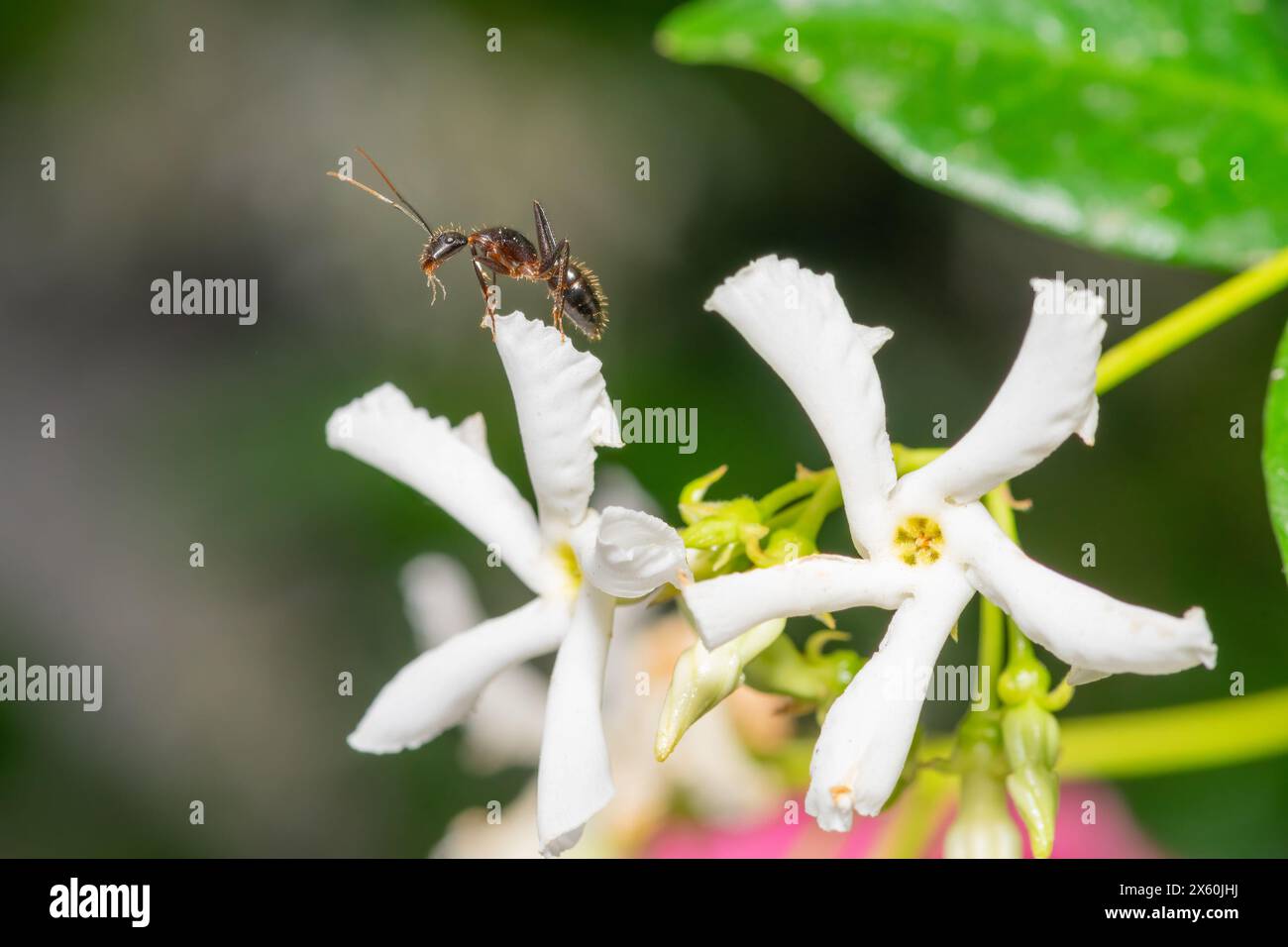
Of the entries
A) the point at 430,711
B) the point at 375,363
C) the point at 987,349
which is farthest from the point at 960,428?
the point at 430,711

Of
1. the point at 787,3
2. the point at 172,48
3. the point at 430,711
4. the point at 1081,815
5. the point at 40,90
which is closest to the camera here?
the point at 430,711

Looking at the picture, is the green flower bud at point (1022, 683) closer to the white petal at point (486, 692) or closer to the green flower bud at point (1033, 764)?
the green flower bud at point (1033, 764)

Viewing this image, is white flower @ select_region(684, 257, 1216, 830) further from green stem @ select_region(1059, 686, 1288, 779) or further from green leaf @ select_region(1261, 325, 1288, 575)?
green stem @ select_region(1059, 686, 1288, 779)

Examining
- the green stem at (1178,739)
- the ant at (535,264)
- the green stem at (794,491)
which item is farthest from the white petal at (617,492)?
the green stem at (794,491)

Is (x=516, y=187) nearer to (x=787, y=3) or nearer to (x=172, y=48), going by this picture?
(x=172, y=48)

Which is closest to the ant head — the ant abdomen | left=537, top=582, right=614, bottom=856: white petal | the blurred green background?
the ant abdomen
